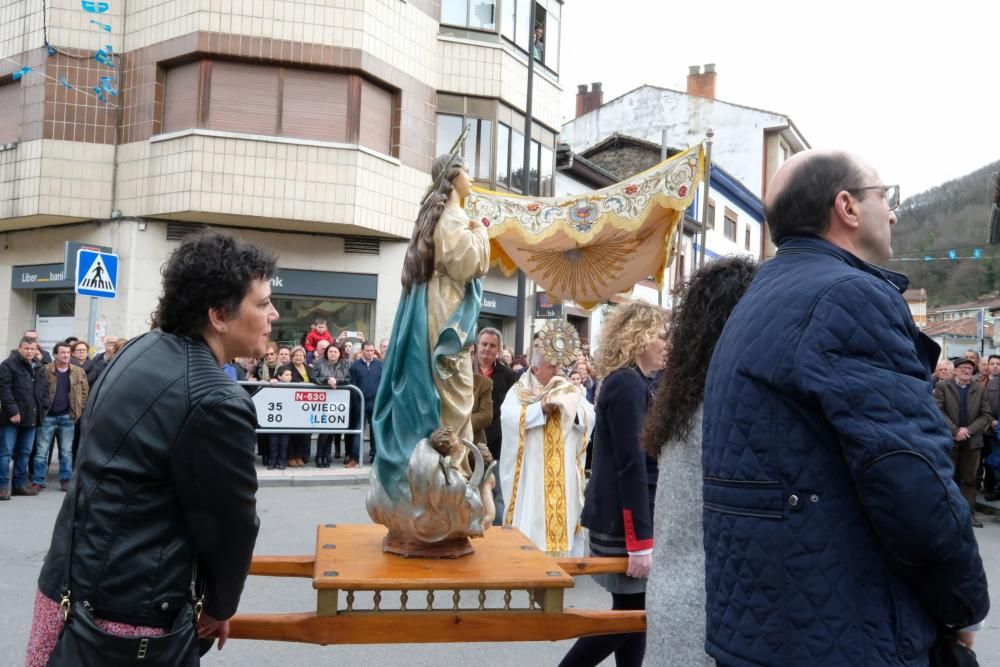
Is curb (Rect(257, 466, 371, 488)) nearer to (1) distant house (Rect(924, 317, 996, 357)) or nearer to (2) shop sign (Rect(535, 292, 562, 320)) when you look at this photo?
(2) shop sign (Rect(535, 292, 562, 320))

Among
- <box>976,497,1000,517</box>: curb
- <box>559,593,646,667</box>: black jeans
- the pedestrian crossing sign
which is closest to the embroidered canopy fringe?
<box>559,593,646,667</box>: black jeans

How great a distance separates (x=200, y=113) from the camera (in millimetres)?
16953

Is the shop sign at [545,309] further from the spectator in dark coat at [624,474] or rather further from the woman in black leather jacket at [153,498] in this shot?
the woman in black leather jacket at [153,498]

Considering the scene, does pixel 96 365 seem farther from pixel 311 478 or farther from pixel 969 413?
pixel 969 413

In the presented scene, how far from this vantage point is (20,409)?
994 cm

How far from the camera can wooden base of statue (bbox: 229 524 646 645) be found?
3221 millimetres

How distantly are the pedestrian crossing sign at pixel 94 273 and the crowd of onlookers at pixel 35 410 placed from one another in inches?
30.0

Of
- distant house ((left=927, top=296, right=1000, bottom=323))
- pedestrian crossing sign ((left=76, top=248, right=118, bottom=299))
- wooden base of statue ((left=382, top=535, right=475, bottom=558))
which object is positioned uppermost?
distant house ((left=927, top=296, right=1000, bottom=323))

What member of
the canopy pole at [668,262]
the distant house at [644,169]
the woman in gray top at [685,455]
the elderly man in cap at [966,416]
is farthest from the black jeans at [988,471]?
the distant house at [644,169]

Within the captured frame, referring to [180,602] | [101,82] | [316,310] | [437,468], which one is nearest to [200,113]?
[101,82]

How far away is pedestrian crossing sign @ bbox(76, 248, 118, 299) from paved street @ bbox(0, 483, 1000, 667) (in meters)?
2.52

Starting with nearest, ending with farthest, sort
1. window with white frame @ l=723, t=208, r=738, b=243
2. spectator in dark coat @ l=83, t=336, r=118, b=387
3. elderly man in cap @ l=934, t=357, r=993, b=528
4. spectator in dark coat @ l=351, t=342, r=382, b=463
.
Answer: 1. elderly man in cap @ l=934, t=357, r=993, b=528
2. spectator in dark coat @ l=83, t=336, r=118, b=387
3. spectator in dark coat @ l=351, t=342, r=382, b=463
4. window with white frame @ l=723, t=208, r=738, b=243

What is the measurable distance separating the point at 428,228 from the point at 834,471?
2.83 metres

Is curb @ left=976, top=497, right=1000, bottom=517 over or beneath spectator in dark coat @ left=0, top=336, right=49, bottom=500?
beneath
